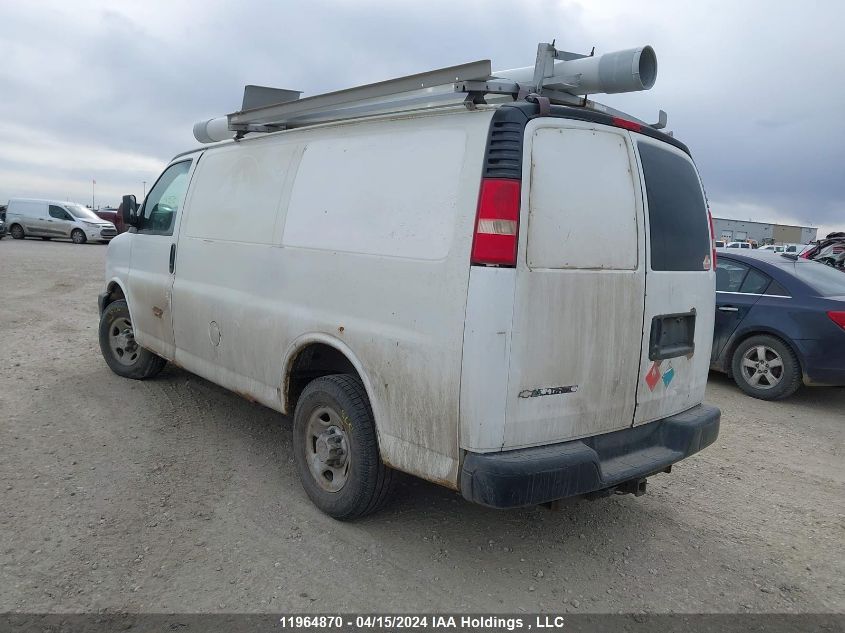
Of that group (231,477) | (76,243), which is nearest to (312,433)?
(231,477)

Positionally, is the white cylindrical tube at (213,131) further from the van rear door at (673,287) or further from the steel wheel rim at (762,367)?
the steel wheel rim at (762,367)

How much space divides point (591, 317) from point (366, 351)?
1.10 meters

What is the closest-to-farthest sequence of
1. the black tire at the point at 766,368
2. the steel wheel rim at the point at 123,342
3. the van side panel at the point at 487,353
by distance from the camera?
the van side panel at the point at 487,353, the steel wheel rim at the point at 123,342, the black tire at the point at 766,368

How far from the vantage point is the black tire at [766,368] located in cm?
643

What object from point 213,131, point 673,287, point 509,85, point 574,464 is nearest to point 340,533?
point 574,464

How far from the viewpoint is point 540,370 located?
285 cm

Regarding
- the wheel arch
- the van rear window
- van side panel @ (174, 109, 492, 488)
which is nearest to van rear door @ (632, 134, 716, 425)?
the van rear window

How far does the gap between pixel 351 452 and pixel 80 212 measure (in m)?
27.9

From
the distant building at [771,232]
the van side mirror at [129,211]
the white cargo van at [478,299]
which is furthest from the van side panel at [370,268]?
the distant building at [771,232]

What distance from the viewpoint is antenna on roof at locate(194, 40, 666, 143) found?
2945 mm

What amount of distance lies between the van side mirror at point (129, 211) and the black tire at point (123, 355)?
78cm

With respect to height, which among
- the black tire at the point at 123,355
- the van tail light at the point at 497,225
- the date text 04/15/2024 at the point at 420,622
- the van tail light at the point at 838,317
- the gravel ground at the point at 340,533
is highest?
the van tail light at the point at 497,225

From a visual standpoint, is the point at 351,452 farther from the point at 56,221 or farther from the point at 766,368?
the point at 56,221

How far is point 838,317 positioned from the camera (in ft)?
20.3
